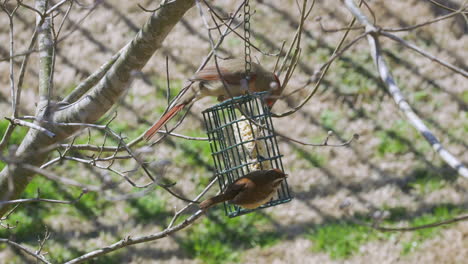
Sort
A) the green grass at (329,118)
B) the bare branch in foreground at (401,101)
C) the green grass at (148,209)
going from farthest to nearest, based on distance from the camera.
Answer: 1. the green grass at (329,118)
2. the green grass at (148,209)
3. the bare branch in foreground at (401,101)

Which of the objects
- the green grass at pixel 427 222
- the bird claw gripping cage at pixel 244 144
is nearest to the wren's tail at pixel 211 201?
the bird claw gripping cage at pixel 244 144

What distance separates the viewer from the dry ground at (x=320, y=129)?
5.29 meters

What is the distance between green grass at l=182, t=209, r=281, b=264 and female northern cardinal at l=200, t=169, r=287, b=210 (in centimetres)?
224

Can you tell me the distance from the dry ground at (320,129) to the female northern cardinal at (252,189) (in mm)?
2277

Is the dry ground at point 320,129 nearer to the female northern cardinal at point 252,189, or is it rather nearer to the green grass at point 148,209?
the green grass at point 148,209

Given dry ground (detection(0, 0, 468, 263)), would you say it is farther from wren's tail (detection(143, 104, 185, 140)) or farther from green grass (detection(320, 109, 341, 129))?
wren's tail (detection(143, 104, 185, 140))

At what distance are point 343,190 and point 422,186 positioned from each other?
27.0 inches

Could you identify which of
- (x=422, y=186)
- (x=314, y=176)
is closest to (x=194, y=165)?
(x=314, y=176)

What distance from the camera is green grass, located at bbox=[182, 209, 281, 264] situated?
523 centimetres

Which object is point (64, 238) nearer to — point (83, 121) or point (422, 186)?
point (83, 121)

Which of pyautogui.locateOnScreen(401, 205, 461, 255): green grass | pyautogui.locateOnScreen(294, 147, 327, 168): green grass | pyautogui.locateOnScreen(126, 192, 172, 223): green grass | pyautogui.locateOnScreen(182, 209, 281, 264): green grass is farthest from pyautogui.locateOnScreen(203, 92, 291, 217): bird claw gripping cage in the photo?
pyautogui.locateOnScreen(294, 147, 327, 168): green grass

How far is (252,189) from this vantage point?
9.79ft

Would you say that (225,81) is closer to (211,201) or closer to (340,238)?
(211,201)

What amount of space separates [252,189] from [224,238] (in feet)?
7.88
